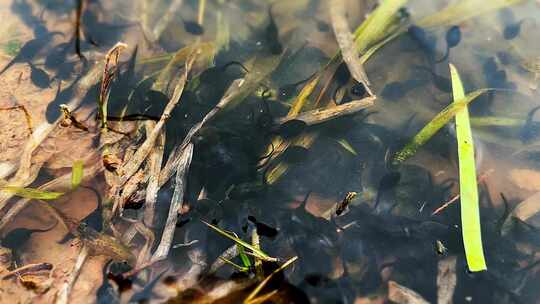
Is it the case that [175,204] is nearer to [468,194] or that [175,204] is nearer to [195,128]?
[195,128]

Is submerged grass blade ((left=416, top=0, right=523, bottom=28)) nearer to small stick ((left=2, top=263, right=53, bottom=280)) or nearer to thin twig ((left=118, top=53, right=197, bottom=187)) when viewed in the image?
thin twig ((left=118, top=53, right=197, bottom=187))

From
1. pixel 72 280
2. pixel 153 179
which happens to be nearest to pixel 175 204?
pixel 153 179

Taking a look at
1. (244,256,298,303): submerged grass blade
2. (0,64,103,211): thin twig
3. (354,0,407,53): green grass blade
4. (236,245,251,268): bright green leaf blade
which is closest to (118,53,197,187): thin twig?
(0,64,103,211): thin twig

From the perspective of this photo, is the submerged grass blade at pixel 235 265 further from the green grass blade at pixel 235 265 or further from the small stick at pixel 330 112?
the small stick at pixel 330 112

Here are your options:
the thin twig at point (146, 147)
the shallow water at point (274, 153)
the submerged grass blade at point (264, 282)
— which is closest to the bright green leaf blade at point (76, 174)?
the shallow water at point (274, 153)

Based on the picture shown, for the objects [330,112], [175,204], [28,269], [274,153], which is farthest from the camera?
[330,112]

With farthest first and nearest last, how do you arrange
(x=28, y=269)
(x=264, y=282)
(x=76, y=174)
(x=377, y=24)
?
1. (x=377, y=24)
2. (x=76, y=174)
3. (x=28, y=269)
4. (x=264, y=282)
